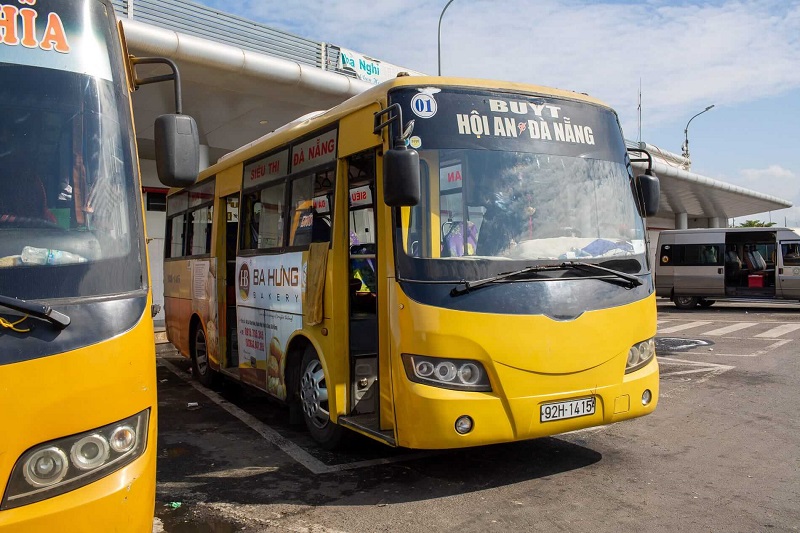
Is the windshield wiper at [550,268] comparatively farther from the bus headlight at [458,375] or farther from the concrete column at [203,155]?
the concrete column at [203,155]

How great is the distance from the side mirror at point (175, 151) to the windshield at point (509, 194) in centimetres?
177

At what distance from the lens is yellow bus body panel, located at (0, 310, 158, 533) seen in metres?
2.66

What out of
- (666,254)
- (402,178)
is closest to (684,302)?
(666,254)

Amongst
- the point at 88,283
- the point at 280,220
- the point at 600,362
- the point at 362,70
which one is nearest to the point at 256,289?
the point at 280,220

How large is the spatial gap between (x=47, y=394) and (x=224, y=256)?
6322mm

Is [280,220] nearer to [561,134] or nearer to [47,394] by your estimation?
[561,134]

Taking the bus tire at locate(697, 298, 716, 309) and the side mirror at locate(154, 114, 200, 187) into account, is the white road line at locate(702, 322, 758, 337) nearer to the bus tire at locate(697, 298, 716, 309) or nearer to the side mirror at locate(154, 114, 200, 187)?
the bus tire at locate(697, 298, 716, 309)

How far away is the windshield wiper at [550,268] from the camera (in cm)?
506

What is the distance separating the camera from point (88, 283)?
10.3 ft

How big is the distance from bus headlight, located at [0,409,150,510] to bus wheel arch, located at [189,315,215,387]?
668 cm

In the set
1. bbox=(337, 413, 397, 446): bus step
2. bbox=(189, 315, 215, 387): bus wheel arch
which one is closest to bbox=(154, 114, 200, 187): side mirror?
bbox=(337, 413, 397, 446): bus step

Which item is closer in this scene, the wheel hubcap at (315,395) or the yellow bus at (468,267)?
the yellow bus at (468,267)

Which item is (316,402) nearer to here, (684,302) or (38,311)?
(38,311)

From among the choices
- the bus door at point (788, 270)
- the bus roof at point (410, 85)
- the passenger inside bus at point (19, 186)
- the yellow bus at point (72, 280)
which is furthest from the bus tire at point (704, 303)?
the passenger inside bus at point (19, 186)
